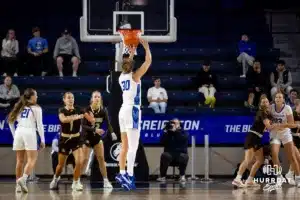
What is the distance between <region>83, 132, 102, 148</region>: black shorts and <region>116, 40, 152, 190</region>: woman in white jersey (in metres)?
2.08

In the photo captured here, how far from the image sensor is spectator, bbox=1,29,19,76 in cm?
2481

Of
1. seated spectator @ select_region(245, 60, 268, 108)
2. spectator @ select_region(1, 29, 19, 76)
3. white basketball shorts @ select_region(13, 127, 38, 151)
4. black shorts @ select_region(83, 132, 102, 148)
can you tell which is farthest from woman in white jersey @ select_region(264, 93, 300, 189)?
spectator @ select_region(1, 29, 19, 76)

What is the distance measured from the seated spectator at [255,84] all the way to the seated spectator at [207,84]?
3.41 ft

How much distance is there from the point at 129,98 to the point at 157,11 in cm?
453

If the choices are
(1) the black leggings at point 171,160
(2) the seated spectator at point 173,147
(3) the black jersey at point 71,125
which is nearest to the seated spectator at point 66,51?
(2) the seated spectator at point 173,147

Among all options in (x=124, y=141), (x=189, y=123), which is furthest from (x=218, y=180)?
(x=124, y=141)

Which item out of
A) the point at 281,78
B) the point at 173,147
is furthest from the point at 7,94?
the point at 281,78

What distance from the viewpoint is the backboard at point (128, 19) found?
18.1m

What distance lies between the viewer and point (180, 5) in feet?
95.8

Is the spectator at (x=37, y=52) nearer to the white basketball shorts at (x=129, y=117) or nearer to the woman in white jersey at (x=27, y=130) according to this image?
the woman in white jersey at (x=27, y=130)

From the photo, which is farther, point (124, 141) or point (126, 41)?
point (126, 41)

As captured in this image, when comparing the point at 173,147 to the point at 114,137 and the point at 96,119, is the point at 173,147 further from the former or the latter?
the point at 96,119

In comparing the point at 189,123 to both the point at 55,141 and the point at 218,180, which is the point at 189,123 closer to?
the point at 218,180

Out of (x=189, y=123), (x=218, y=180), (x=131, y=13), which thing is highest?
(x=131, y=13)
